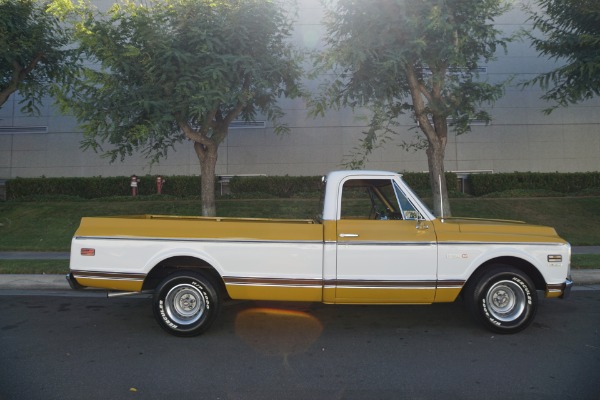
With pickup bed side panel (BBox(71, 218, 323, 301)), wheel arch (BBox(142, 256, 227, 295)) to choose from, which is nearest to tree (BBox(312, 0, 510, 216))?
pickup bed side panel (BBox(71, 218, 323, 301))

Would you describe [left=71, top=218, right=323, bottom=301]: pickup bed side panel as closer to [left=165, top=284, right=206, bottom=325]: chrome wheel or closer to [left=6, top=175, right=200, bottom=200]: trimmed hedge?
[left=165, top=284, right=206, bottom=325]: chrome wheel

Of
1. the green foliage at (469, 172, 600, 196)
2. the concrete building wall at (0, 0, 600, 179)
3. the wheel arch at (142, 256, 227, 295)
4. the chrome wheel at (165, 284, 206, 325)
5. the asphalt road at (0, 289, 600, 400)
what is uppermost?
the concrete building wall at (0, 0, 600, 179)

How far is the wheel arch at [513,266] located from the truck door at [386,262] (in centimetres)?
57

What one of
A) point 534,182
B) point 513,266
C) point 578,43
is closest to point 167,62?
point 513,266

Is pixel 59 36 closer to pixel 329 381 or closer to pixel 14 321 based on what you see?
pixel 14 321

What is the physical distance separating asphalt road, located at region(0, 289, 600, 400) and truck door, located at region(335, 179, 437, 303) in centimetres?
52

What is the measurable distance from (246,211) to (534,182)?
11.7 metres

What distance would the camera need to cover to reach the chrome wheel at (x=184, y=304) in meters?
5.10

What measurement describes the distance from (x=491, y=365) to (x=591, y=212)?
13.1 m

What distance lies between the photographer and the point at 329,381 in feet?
12.8

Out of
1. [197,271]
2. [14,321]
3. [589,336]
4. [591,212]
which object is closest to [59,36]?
[14,321]

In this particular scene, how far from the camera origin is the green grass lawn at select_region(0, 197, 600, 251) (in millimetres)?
13329

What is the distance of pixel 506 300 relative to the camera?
206 inches

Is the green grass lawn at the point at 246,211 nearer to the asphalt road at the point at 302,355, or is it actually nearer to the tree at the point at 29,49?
the tree at the point at 29,49
